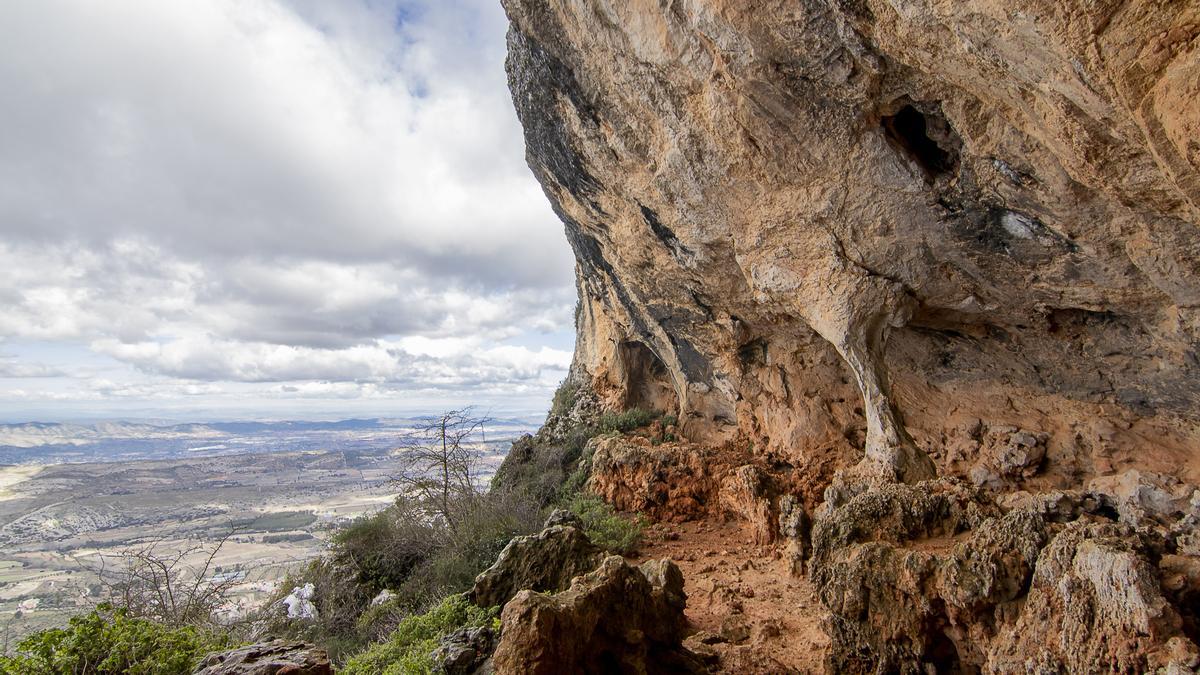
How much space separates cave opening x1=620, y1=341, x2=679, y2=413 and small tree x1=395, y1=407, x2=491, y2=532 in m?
4.58

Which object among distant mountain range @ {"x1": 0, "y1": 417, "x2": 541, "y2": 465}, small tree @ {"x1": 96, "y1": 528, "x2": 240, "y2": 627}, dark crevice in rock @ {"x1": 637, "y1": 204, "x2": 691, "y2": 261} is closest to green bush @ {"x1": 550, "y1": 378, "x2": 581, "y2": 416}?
dark crevice in rock @ {"x1": 637, "y1": 204, "x2": 691, "y2": 261}

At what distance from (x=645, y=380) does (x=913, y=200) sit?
9.73 meters

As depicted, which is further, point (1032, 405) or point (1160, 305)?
point (1032, 405)

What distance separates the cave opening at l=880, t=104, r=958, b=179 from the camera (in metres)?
5.73

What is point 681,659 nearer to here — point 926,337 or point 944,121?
point 944,121

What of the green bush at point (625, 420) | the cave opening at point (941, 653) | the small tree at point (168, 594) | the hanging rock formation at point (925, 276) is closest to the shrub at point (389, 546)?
the small tree at point (168, 594)

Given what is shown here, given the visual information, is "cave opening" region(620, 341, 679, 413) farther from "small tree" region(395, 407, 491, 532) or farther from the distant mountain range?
the distant mountain range

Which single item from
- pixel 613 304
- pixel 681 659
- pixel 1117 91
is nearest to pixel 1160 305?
pixel 1117 91

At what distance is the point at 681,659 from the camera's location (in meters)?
4.41

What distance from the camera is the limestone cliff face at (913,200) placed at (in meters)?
3.85

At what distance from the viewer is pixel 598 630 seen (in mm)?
4059

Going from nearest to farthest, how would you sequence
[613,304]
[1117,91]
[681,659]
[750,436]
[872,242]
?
[1117,91], [681,659], [872,242], [750,436], [613,304]

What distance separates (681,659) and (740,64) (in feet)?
18.1

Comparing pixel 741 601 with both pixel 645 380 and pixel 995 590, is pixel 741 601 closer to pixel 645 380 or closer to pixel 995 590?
pixel 995 590
